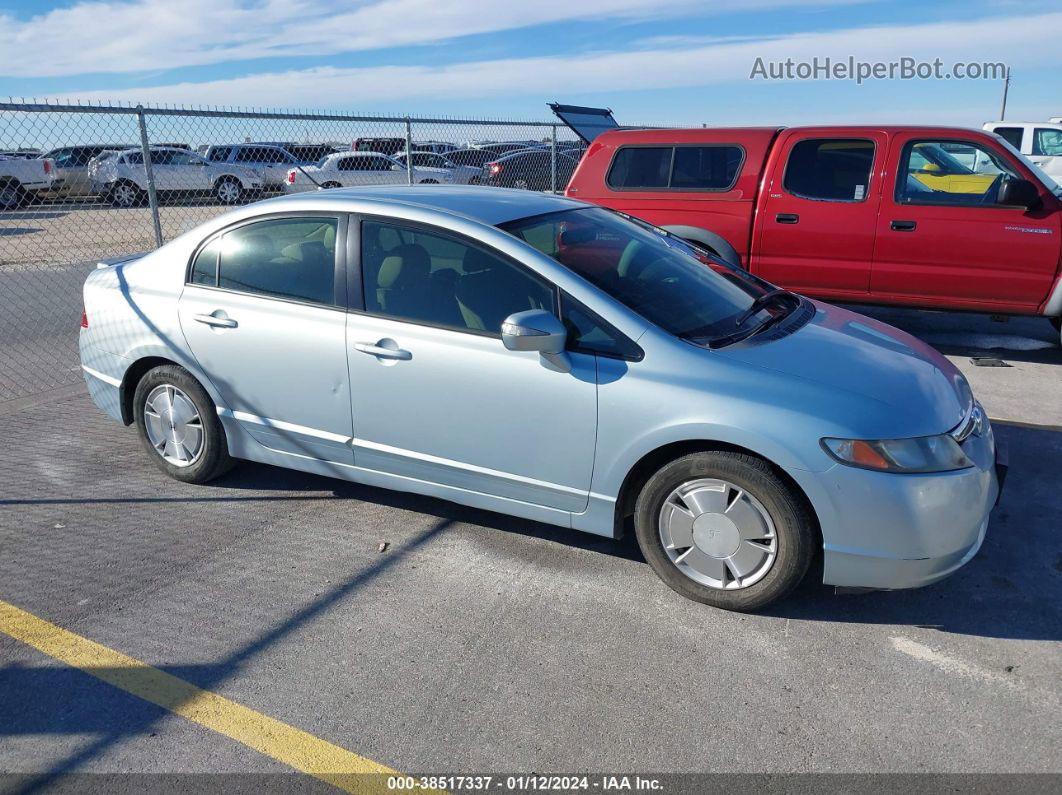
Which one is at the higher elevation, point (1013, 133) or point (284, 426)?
point (1013, 133)

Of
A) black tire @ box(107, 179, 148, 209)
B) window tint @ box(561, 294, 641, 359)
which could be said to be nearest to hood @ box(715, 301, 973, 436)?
window tint @ box(561, 294, 641, 359)

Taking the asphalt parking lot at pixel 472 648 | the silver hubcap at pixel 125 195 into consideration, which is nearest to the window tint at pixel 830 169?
the asphalt parking lot at pixel 472 648

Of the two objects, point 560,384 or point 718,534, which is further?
point 560,384

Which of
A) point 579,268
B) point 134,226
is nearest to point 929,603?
point 579,268

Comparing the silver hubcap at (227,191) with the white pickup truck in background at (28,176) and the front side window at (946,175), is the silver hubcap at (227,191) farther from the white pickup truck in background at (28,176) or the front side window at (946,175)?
the front side window at (946,175)

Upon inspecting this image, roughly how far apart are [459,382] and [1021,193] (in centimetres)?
531

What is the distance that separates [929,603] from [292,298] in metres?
3.16

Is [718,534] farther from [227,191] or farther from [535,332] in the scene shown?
[227,191]

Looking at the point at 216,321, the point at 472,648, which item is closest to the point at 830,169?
the point at 216,321

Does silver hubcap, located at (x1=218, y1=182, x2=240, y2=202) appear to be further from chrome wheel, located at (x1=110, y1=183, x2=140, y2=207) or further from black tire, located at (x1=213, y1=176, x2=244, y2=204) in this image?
chrome wheel, located at (x1=110, y1=183, x2=140, y2=207)

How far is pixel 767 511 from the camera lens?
3289 millimetres

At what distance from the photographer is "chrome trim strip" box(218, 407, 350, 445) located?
13.6 ft

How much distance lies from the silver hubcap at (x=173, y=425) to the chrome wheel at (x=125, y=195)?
28.0 ft

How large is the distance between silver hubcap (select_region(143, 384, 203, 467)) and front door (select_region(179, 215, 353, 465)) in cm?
30
